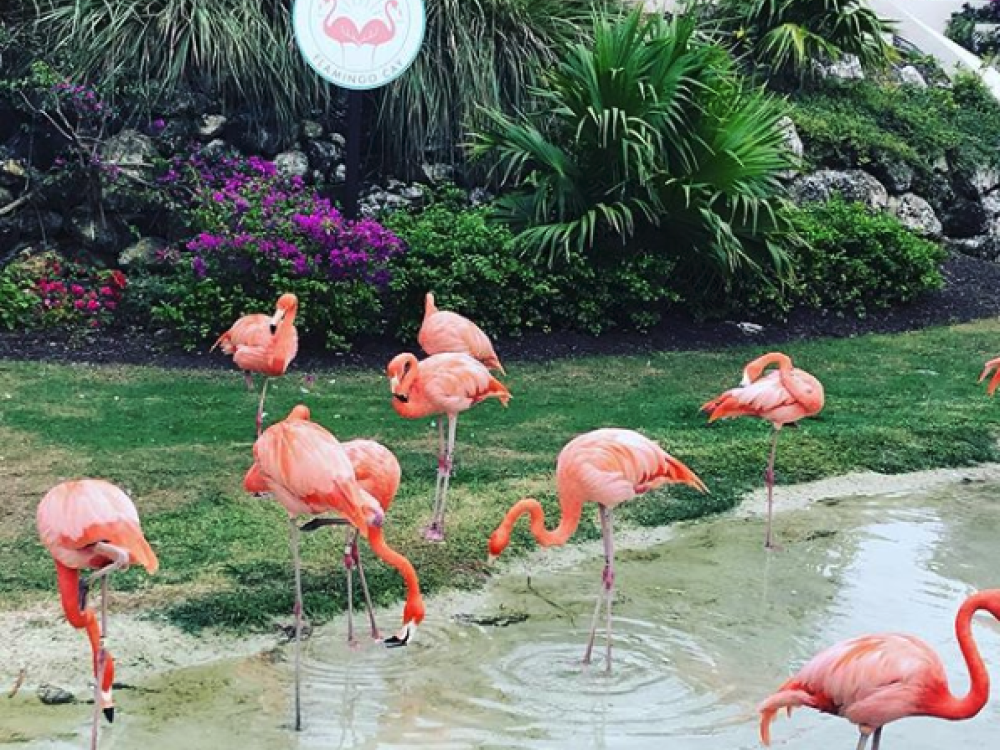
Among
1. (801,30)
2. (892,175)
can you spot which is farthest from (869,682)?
(801,30)

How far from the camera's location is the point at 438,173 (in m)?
11.5

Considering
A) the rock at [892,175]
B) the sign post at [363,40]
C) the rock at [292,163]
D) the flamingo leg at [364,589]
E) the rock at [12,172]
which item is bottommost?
the flamingo leg at [364,589]

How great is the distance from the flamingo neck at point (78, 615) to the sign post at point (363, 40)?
660cm

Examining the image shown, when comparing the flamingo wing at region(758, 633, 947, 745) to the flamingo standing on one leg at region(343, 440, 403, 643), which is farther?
the flamingo standing on one leg at region(343, 440, 403, 643)

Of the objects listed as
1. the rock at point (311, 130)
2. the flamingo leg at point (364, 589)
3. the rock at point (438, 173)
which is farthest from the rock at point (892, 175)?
the flamingo leg at point (364, 589)

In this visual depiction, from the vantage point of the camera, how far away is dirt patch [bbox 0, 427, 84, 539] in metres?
5.97

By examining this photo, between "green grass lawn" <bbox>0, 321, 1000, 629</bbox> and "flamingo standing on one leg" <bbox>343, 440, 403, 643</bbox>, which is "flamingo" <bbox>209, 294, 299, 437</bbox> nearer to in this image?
"green grass lawn" <bbox>0, 321, 1000, 629</bbox>

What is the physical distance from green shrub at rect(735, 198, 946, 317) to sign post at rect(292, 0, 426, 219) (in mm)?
3261

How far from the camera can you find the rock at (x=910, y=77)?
15578 mm

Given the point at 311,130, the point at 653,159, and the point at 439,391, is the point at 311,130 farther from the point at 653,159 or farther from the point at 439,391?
the point at 439,391

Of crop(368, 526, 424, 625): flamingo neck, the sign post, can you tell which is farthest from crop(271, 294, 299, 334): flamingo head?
the sign post

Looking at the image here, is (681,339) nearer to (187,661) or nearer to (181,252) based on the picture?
(181,252)

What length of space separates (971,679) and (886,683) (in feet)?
0.79

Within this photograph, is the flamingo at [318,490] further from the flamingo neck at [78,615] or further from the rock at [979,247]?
the rock at [979,247]
